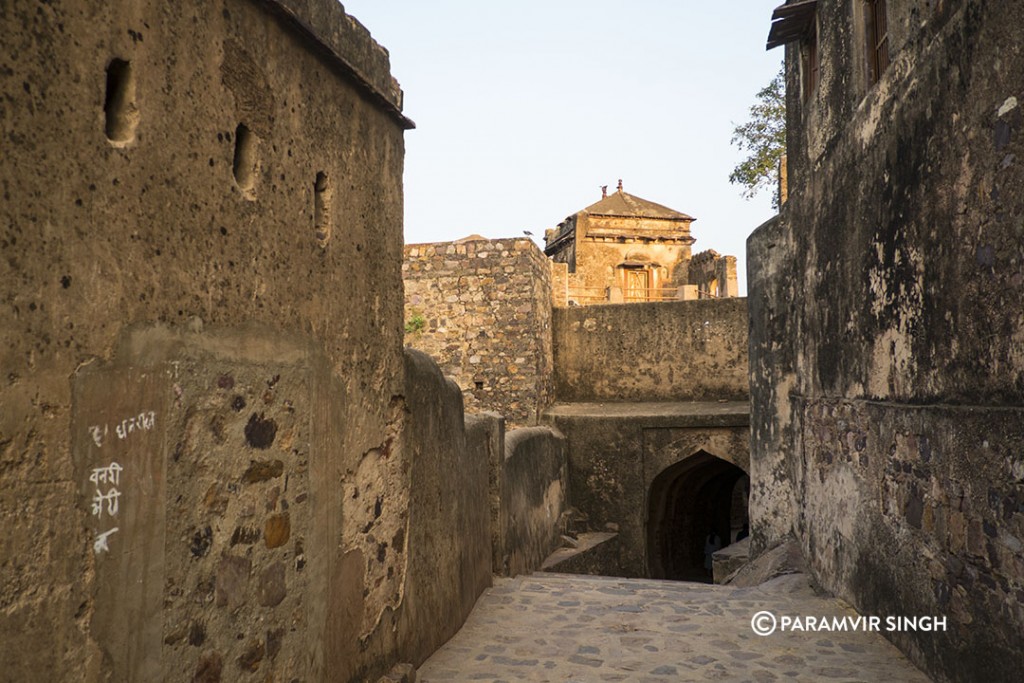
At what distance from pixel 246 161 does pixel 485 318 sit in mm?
→ 9925

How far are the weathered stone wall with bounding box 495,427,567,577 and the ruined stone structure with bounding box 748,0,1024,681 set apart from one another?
2649 millimetres

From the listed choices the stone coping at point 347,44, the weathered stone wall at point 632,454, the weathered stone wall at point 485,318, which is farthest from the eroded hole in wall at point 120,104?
the weathered stone wall at point 632,454

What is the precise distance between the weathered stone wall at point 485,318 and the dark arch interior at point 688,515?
2.42 metres

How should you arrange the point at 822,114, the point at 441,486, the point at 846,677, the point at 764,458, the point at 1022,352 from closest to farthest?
the point at 1022,352, the point at 846,677, the point at 441,486, the point at 822,114, the point at 764,458

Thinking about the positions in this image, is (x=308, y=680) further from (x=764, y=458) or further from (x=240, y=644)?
(x=764, y=458)

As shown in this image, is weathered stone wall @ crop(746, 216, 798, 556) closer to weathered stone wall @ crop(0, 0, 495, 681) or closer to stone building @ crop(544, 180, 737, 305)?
weathered stone wall @ crop(0, 0, 495, 681)

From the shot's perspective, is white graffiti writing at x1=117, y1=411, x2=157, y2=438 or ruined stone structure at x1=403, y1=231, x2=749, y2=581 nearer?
white graffiti writing at x1=117, y1=411, x2=157, y2=438

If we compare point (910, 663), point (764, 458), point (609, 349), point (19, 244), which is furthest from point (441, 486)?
point (609, 349)

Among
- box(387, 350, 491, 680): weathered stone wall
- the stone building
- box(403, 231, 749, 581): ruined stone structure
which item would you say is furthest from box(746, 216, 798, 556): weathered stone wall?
the stone building

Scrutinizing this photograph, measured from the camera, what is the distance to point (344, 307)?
3.23 m

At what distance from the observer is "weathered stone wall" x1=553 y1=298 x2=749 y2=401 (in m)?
13.0

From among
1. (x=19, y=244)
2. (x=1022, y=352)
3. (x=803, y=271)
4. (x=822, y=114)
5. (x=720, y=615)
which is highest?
(x=822, y=114)

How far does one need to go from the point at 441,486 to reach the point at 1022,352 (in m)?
2.95

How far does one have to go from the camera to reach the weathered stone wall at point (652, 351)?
42.5ft
